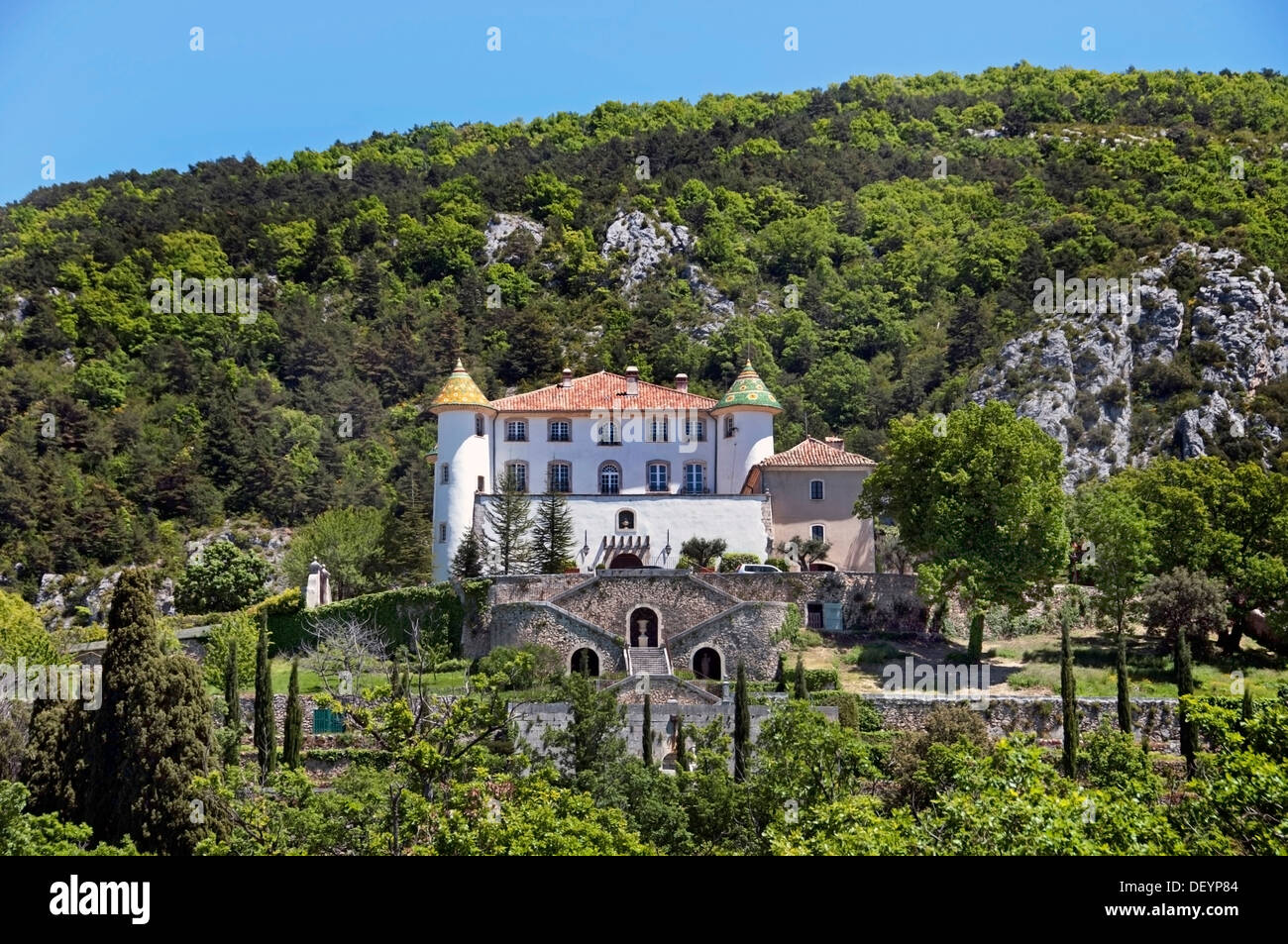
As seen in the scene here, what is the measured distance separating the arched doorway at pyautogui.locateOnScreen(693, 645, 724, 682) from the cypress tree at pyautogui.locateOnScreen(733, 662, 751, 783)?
755 cm

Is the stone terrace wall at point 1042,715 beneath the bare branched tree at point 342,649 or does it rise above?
beneath

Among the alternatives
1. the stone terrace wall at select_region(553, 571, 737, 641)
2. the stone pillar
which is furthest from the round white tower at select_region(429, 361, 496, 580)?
the stone terrace wall at select_region(553, 571, 737, 641)

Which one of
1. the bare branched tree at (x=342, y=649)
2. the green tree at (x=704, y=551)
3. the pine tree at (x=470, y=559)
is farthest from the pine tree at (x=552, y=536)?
the bare branched tree at (x=342, y=649)

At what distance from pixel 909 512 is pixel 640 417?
49.3 ft

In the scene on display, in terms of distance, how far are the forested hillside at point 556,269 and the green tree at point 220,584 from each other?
34.2 ft

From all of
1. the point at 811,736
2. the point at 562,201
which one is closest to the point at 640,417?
the point at 811,736

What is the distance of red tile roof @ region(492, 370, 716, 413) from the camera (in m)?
57.1

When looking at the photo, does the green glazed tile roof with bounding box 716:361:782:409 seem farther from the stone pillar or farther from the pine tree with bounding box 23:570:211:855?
the pine tree with bounding box 23:570:211:855

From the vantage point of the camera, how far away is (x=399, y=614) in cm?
4856

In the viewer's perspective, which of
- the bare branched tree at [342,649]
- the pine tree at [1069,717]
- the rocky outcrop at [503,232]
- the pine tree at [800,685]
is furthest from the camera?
the rocky outcrop at [503,232]

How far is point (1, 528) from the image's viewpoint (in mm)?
75625

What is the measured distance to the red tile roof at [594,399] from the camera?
57.1 meters

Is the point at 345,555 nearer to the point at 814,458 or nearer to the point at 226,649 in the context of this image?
the point at 226,649

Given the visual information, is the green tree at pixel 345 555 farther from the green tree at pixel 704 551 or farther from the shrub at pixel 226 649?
the green tree at pixel 704 551
